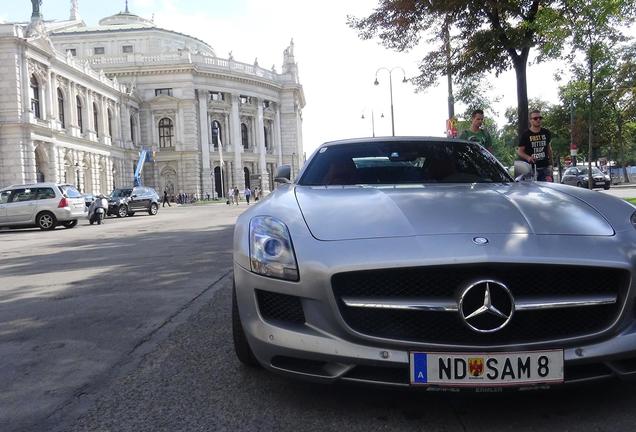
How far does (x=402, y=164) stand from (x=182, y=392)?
2.26 metres

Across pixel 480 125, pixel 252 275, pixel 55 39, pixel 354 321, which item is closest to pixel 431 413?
pixel 354 321

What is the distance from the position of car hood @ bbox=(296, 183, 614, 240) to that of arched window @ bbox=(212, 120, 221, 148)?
7481 cm

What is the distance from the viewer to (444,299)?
7.95 feet

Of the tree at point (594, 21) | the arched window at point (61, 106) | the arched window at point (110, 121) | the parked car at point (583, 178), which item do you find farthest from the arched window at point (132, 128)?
the tree at point (594, 21)

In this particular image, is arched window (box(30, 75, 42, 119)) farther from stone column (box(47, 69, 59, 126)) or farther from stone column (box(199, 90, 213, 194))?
stone column (box(199, 90, 213, 194))

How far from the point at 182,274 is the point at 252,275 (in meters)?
5.02

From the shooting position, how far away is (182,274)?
24.6 ft

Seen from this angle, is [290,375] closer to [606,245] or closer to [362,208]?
[362,208]

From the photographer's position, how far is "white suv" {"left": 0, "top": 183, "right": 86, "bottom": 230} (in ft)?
66.9

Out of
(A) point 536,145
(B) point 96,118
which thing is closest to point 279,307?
(A) point 536,145

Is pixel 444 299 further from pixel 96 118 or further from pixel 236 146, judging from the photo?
pixel 236 146

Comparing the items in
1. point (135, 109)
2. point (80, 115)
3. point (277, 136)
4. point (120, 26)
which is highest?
point (120, 26)

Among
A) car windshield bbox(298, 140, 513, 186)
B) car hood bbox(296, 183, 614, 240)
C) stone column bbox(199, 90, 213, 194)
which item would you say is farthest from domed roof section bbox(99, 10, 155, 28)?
car hood bbox(296, 183, 614, 240)

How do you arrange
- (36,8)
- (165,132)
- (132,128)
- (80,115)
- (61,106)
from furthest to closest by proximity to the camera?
(165,132)
(132,128)
(36,8)
(80,115)
(61,106)
